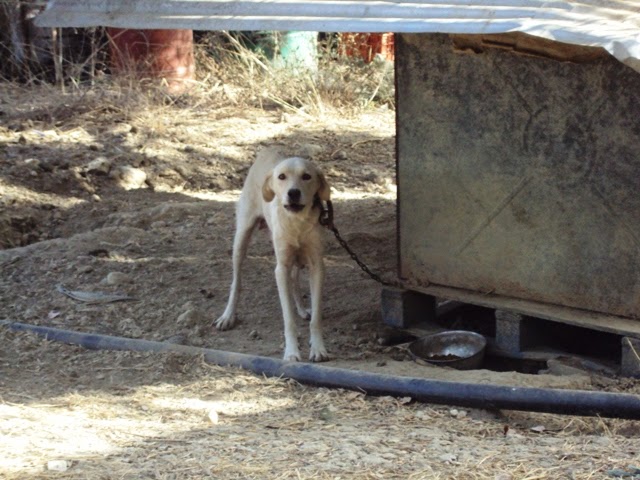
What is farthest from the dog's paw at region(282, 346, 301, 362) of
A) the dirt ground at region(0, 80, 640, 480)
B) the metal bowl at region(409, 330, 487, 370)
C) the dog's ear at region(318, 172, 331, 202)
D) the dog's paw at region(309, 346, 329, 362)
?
the dog's ear at region(318, 172, 331, 202)

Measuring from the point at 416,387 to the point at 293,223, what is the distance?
1569 millimetres

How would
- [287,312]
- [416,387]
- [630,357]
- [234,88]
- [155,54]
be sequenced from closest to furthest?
[416,387], [630,357], [287,312], [155,54], [234,88]

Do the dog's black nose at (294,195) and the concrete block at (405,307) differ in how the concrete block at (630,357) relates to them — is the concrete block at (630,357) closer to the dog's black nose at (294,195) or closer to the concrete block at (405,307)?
the concrete block at (405,307)

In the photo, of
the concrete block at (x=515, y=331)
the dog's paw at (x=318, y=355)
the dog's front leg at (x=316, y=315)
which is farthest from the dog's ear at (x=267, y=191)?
the concrete block at (x=515, y=331)

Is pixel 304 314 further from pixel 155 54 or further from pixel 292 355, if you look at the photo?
pixel 155 54

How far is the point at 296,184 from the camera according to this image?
19.7 feet

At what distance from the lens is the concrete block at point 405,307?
658 centimetres

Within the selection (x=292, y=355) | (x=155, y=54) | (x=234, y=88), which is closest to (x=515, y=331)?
(x=292, y=355)

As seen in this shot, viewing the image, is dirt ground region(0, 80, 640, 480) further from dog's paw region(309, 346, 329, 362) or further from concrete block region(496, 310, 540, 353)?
concrete block region(496, 310, 540, 353)

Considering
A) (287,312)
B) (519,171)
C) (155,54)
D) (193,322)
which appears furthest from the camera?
(155,54)

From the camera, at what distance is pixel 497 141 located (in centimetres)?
595

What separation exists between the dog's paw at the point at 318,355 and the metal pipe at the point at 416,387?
52 cm

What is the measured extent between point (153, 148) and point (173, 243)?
2366 millimetres

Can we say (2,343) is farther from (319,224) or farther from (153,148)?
(153,148)
